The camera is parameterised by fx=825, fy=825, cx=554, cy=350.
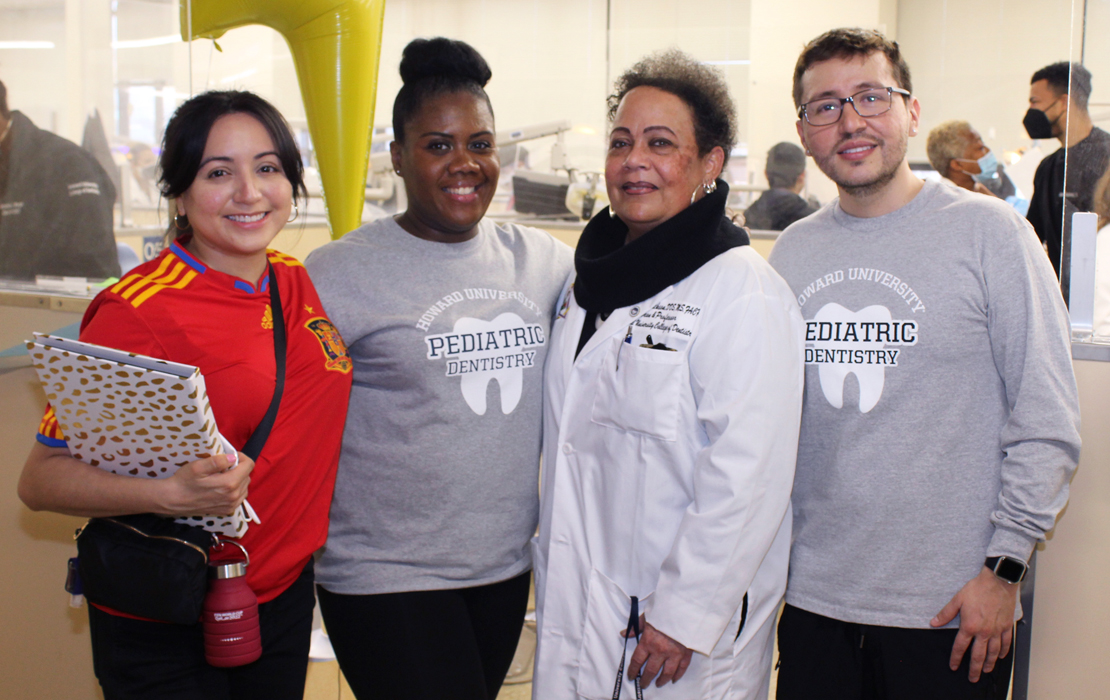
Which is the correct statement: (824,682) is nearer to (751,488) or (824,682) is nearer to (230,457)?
(751,488)

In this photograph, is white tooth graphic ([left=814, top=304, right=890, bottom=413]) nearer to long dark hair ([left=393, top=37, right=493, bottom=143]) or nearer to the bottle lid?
long dark hair ([left=393, top=37, right=493, bottom=143])

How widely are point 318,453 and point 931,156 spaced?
5.03 metres

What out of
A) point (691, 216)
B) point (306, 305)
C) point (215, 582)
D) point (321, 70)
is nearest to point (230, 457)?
point (215, 582)

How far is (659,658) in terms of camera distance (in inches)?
53.1

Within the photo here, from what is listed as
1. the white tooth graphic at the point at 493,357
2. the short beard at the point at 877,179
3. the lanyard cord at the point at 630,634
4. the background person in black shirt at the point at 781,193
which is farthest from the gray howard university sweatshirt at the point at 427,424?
the background person in black shirt at the point at 781,193

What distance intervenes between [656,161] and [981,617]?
0.95m

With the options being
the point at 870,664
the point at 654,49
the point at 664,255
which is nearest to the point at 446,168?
the point at 664,255

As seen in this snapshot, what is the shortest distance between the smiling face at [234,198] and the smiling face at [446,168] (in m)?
0.32

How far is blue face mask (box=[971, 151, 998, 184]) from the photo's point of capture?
5.19 metres

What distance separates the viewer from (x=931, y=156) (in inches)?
210

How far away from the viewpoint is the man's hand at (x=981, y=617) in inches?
54.5

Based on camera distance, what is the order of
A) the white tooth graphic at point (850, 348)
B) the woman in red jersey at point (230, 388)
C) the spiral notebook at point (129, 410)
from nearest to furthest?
the spiral notebook at point (129, 410) → the woman in red jersey at point (230, 388) → the white tooth graphic at point (850, 348)

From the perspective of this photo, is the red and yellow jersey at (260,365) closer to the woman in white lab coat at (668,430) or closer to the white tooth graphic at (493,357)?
the white tooth graphic at (493,357)

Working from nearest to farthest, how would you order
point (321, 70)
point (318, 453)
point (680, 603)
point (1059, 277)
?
point (680, 603) < point (318, 453) < point (1059, 277) < point (321, 70)
